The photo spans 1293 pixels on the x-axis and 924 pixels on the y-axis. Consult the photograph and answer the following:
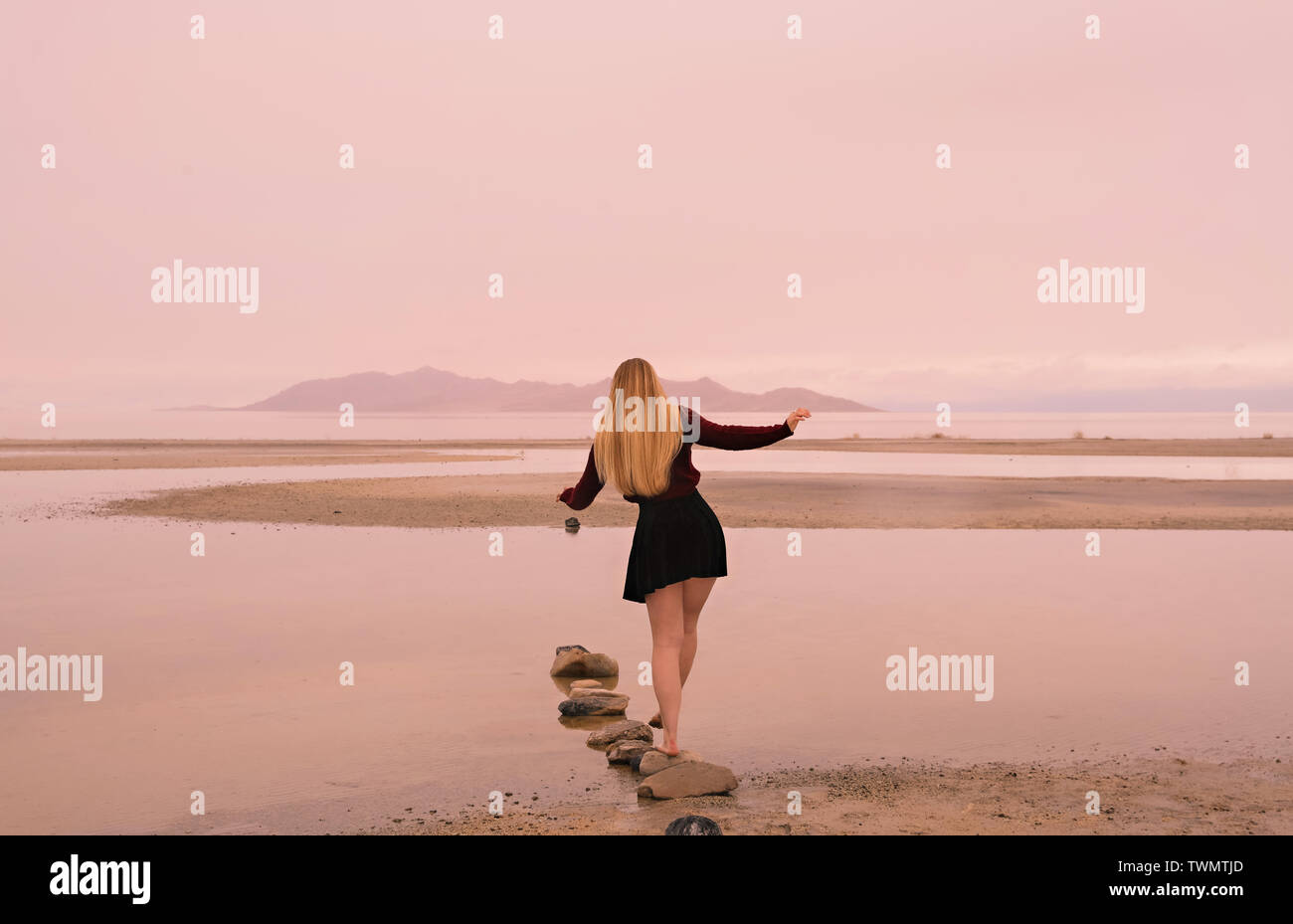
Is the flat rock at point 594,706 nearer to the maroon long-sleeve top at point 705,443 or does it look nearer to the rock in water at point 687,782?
the rock in water at point 687,782

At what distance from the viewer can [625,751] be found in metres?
7.00

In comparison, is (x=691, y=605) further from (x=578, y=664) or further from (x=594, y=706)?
(x=578, y=664)

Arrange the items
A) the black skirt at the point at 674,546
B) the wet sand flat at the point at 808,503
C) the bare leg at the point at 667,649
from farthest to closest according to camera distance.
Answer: the wet sand flat at the point at 808,503 → the bare leg at the point at 667,649 → the black skirt at the point at 674,546

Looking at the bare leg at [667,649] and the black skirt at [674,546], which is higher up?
the black skirt at [674,546]

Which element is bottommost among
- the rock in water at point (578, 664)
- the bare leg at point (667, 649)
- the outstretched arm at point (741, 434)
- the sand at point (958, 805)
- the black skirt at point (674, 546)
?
the sand at point (958, 805)

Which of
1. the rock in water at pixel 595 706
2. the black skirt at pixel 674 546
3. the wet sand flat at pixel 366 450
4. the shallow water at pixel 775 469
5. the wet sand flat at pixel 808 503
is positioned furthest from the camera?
the wet sand flat at pixel 366 450

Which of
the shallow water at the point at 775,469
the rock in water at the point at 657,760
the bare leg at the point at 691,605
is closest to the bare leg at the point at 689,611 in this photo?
the bare leg at the point at 691,605

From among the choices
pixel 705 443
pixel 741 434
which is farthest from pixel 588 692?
pixel 741 434

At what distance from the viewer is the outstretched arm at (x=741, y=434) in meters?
6.55

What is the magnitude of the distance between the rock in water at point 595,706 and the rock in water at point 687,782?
185 cm

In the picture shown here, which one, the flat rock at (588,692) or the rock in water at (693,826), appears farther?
the flat rock at (588,692)

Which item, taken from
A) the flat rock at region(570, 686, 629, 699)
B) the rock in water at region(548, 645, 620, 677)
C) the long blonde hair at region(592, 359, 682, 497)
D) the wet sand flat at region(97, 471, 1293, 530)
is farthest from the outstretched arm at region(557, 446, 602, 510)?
the wet sand flat at region(97, 471, 1293, 530)

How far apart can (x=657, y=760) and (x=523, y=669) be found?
121 inches

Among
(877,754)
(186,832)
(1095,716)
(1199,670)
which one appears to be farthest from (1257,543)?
(186,832)
